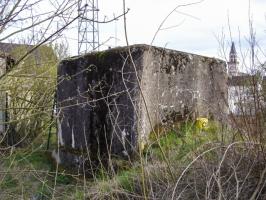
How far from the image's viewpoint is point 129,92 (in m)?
6.43

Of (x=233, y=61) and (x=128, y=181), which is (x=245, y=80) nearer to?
(x=233, y=61)

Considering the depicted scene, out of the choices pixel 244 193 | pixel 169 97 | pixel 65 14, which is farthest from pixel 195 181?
pixel 169 97

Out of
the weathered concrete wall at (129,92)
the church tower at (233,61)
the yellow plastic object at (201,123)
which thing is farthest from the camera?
the yellow plastic object at (201,123)

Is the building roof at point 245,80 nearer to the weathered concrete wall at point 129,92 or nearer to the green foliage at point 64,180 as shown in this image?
the weathered concrete wall at point 129,92

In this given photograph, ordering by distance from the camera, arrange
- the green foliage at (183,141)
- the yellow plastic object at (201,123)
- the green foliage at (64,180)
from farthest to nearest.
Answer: the yellow plastic object at (201,123), the green foliage at (64,180), the green foliage at (183,141)

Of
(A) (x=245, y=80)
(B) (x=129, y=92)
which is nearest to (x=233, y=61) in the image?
(A) (x=245, y=80)

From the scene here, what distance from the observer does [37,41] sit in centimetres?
390

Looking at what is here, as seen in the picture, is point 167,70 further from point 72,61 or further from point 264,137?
point 264,137

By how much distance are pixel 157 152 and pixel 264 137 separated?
77.9 inches

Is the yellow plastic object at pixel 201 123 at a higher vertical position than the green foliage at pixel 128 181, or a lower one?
higher

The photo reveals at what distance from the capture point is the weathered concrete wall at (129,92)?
654 cm

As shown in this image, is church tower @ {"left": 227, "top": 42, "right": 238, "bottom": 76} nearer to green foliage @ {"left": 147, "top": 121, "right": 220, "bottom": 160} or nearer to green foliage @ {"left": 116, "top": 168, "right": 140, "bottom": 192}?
green foliage @ {"left": 147, "top": 121, "right": 220, "bottom": 160}

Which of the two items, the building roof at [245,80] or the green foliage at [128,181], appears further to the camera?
the green foliage at [128,181]

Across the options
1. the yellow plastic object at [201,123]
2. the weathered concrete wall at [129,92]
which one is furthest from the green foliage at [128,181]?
the yellow plastic object at [201,123]
